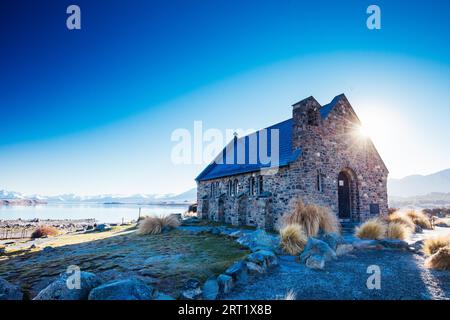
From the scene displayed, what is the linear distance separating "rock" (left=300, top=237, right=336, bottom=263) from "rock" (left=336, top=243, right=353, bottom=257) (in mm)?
714

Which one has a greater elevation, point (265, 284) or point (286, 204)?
point (286, 204)

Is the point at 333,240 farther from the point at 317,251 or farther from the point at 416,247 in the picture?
the point at 416,247

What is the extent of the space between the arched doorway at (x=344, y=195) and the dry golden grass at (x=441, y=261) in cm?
895

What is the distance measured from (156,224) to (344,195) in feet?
41.0

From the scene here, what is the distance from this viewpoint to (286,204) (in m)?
14.0

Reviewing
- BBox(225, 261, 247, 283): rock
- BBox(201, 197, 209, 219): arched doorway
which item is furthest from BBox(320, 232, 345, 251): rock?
BBox(201, 197, 209, 219): arched doorway

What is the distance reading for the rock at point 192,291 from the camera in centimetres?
475

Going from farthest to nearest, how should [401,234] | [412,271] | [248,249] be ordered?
[401,234] → [248,249] → [412,271]

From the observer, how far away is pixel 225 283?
5148 mm

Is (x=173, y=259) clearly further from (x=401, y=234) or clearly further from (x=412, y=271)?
(x=401, y=234)

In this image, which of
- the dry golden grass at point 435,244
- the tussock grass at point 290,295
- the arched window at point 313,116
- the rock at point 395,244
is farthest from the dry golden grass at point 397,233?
the tussock grass at point 290,295
